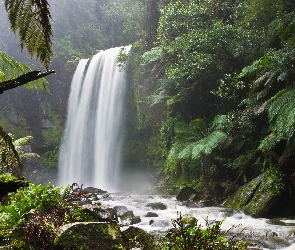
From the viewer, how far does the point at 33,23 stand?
4.65 feet

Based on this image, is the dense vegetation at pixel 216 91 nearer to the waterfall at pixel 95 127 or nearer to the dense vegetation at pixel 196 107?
the dense vegetation at pixel 196 107

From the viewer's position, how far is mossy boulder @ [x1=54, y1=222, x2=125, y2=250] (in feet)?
10.6

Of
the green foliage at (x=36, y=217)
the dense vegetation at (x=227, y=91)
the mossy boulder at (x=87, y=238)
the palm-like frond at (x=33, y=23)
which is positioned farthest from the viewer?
the dense vegetation at (x=227, y=91)

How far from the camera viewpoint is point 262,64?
636cm

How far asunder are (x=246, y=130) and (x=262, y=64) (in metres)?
2.85

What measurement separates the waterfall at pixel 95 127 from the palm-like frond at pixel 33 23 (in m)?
15.8

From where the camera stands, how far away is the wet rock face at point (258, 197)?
6523mm

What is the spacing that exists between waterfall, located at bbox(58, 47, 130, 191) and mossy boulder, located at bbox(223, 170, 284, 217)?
10.4 meters

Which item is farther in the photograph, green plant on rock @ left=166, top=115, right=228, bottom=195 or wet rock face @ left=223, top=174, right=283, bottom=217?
green plant on rock @ left=166, top=115, right=228, bottom=195

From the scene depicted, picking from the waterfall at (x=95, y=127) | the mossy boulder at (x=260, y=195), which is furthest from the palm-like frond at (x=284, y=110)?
the waterfall at (x=95, y=127)

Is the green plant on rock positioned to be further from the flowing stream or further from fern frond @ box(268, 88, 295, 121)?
the flowing stream

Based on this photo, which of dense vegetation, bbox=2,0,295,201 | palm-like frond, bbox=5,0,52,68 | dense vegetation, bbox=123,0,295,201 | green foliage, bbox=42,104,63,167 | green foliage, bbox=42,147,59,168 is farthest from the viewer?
green foliage, bbox=42,104,63,167

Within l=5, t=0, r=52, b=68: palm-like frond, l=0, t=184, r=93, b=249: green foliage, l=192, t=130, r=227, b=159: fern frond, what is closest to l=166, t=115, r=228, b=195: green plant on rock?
l=192, t=130, r=227, b=159: fern frond

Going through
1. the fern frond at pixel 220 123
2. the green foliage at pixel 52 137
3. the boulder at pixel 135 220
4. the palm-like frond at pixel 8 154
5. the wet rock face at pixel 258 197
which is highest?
the green foliage at pixel 52 137
